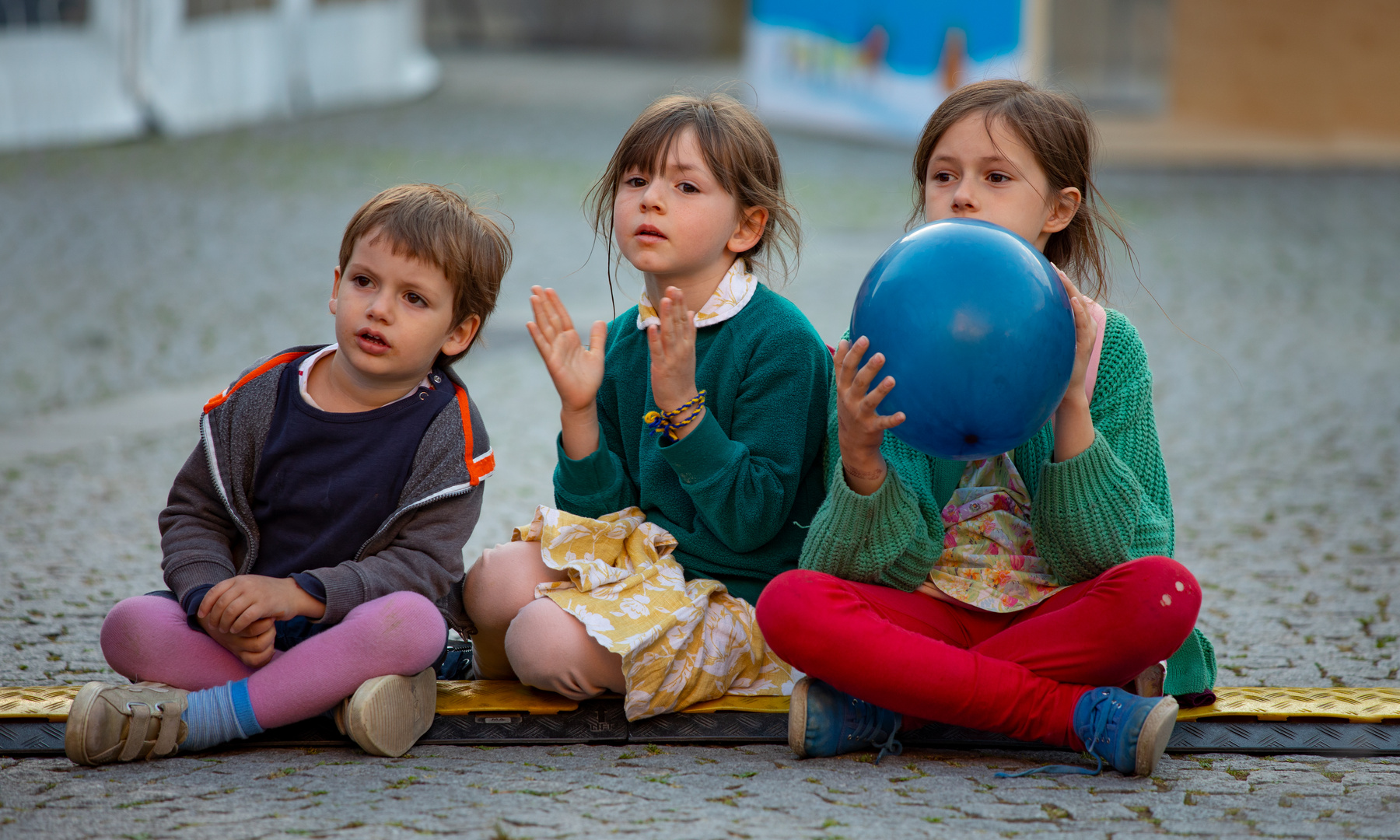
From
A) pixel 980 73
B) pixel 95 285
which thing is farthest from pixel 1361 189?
pixel 95 285

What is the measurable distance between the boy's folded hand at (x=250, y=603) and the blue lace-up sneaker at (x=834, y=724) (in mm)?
934

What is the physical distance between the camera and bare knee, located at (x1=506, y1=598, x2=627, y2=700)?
2.77m

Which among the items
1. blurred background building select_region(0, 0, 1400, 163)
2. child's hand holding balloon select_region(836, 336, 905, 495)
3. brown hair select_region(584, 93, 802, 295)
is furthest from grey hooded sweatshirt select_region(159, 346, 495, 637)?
blurred background building select_region(0, 0, 1400, 163)

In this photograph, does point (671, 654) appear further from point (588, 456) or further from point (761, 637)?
point (588, 456)

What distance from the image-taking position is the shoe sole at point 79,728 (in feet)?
8.09

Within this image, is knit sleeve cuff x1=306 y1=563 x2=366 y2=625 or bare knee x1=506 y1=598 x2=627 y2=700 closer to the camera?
knit sleeve cuff x1=306 y1=563 x2=366 y2=625

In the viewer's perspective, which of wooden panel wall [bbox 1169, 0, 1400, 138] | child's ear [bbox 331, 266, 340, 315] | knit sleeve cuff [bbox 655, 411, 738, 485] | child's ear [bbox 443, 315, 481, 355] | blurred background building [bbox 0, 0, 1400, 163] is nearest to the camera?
knit sleeve cuff [bbox 655, 411, 738, 485]

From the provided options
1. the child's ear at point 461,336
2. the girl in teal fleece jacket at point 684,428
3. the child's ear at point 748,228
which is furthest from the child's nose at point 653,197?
the child's ear at point 461,336

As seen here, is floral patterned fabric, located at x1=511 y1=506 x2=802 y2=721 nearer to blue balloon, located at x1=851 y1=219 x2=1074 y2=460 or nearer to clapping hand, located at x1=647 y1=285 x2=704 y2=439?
clapping hand, located at x1=647 y1=285 x2=704 y2=439

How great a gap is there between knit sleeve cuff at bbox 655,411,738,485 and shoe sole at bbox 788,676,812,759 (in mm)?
439

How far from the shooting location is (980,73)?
13367 millimetres

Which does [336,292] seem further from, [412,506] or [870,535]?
[870,535]

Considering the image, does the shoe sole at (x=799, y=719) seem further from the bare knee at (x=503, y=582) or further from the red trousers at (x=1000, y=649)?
the bare knee at (x=503, y=582)

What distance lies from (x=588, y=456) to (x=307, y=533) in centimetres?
58
